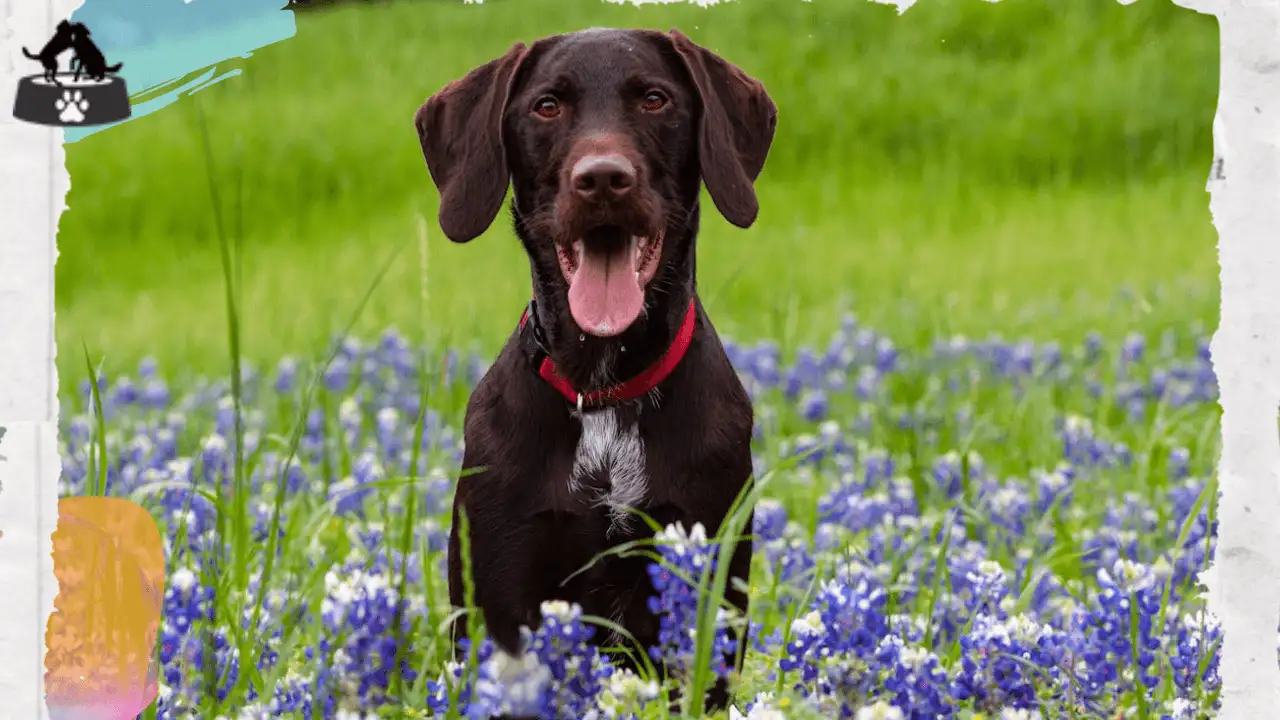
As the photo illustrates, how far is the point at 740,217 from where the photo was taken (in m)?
3.42

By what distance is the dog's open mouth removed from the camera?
333 centimetres

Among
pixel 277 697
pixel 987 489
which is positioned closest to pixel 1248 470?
pixel 277 697

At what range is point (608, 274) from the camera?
340 cm

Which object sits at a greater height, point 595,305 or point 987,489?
point 595,305

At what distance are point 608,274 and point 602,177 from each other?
29 centimetres

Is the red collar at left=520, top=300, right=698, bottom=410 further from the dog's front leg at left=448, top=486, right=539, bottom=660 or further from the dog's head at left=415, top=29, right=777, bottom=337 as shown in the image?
the dog's front leg at left=448, top=486, right=539, bottom=660

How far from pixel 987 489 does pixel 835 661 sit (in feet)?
9.53

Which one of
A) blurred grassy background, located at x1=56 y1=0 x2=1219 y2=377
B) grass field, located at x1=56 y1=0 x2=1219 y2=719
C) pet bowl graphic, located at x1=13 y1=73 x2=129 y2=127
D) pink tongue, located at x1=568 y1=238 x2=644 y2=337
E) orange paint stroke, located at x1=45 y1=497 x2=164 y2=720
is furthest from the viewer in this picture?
blurred grassy background, located at x1=56 y1=0 x2=1219 y2=377

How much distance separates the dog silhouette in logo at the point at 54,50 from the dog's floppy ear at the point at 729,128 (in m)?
1.42

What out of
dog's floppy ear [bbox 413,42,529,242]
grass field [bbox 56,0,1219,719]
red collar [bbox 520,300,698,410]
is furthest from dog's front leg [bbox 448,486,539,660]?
dog's floppy ear [bbox 413,42,529,242]

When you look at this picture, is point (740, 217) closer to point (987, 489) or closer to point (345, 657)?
point (345, 657)

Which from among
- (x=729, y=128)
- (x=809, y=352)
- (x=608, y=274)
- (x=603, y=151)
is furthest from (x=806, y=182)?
(x=603, y=151)

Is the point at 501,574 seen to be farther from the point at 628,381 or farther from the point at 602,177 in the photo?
the point at 602,177

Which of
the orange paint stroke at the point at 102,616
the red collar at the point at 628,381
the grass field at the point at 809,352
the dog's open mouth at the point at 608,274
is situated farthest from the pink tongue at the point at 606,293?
the orange paint stroke at the point at 102,616
